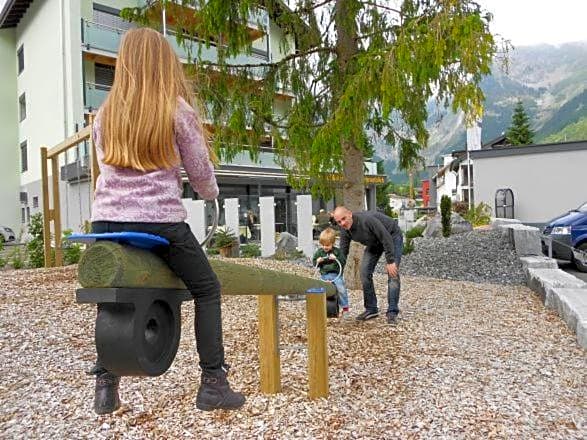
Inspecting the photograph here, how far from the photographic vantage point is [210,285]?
7.61 feet

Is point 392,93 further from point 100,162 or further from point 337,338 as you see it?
point 100,162

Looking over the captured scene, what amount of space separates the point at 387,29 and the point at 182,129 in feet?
20.2

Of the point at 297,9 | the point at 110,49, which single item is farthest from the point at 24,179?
the point at 297,9

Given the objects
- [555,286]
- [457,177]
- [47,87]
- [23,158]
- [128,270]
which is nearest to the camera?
[128,270]

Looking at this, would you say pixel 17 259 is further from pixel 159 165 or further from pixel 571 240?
pixel 571 240

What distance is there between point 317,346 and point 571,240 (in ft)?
35.2

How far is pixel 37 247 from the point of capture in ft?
36.6

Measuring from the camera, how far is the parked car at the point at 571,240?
12.5 meters

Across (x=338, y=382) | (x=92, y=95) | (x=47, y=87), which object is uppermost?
(x=47, y=87)

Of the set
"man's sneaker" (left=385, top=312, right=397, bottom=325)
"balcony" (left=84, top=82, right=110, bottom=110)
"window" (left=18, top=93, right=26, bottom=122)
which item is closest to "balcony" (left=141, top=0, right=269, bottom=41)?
"man's sneaker" (left=385, top=312, right=397, bottom=325)

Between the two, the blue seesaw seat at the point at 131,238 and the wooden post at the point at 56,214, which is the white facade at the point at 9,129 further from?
the blue seesaw seat at the point at 131,238

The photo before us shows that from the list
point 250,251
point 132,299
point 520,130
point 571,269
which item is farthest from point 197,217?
point 520,130

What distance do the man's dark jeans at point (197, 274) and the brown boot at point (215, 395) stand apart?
0.11 ft

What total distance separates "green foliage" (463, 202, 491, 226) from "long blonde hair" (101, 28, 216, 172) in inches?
822
